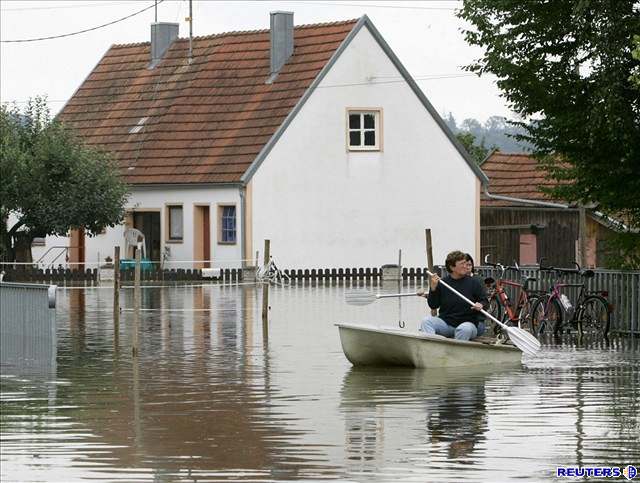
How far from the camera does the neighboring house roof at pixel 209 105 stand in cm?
6241

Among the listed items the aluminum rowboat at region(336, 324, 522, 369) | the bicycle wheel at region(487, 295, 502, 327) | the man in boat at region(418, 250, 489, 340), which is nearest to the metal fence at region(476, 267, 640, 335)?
the bicycle wheel at region(487, 295, 502, 327)

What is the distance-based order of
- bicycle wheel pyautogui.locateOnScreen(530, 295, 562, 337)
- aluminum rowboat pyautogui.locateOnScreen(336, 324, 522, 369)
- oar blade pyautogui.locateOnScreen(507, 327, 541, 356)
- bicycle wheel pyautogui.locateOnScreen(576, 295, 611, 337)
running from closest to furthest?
aluminum rowboat pyautogui.locateOnScreen(336, 324, 522, 369) → oar blade pyautogui.locateOnScreen(507, 327, 541, 356) → bicycle wheel pyautogui.locateOnScreen(576, 295, 611, 337) → bicycle wheel pyautogui.locateOnScreen(530, 295, 562, 337)

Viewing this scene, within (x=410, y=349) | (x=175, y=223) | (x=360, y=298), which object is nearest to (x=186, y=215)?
(x=175, y=223)

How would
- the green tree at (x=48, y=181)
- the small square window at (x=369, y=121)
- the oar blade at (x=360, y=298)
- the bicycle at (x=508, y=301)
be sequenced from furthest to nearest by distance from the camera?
the small square window at (x=369, y=121) → the green tree at (x=48, y=181) → the bicycle at (x=508, y=301) → the oar blade at (x=360, y=298)

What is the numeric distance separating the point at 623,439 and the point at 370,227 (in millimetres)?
48518

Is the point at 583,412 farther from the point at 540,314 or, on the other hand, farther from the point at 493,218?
the point at 493,218

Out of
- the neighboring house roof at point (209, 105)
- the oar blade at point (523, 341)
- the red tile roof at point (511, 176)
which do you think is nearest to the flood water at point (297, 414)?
the oar blade at point (523, 341)

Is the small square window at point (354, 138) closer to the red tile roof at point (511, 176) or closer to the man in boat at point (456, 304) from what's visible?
the red tile roof at point (511, 176)

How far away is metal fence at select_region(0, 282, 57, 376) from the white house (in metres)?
34.9

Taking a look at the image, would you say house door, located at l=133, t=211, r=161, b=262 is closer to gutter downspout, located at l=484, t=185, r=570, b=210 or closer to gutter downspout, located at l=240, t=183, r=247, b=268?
gutter downspout, located at l=240, t=183, r=247, b=268

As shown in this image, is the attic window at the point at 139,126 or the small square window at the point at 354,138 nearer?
the small square window at the point at 354,138

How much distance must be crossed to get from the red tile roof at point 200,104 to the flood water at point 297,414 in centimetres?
3244

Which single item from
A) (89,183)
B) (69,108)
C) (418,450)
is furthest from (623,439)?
(69,108)

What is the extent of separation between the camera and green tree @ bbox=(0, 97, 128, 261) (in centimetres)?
5709
